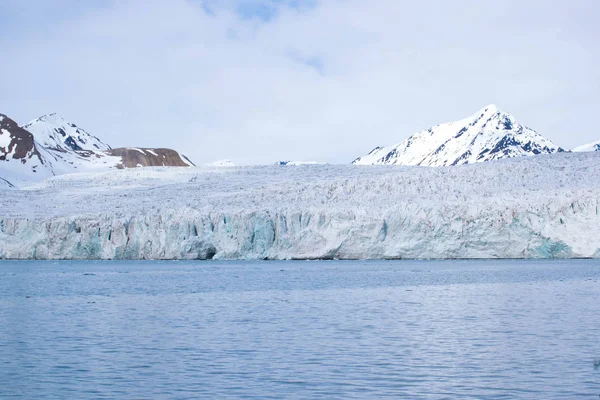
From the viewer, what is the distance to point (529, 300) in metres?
18.0

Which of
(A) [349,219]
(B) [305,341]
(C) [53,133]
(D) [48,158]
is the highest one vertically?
(C) [53,133]

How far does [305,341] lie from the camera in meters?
12.2

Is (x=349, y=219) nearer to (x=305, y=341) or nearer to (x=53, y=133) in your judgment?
(x=305, y=341)

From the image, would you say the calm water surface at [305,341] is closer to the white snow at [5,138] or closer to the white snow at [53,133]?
the white snow at [5,138]

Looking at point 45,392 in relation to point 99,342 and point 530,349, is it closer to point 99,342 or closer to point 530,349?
point 99,342

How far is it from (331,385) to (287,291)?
41.7 feet

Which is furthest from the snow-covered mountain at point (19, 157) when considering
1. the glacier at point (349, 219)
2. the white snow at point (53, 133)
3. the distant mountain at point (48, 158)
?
the glacier at point (349, 219)

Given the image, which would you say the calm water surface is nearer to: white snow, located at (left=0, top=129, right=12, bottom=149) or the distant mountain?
the distant mountain

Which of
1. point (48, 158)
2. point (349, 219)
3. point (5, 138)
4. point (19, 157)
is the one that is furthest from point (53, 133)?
point (349, 219)

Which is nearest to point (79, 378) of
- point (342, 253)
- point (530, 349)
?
point (530, 349)

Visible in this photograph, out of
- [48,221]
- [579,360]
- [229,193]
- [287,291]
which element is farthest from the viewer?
[229,193]

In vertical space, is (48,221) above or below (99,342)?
above

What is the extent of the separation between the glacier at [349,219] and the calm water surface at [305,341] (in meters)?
9.85

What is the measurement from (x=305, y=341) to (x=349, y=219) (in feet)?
71.4
